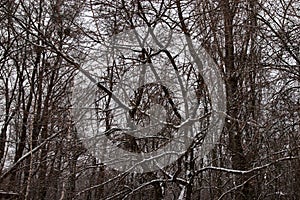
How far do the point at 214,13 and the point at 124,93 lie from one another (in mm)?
1809

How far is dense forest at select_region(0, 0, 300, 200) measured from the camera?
5188 mm

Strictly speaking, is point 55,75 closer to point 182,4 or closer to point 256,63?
point 182,4

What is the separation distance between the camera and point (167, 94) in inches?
238

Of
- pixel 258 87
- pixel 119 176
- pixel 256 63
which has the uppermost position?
pixel 256 63

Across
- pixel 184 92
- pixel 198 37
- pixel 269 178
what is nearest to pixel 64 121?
pixel 184 92

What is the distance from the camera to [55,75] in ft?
28.4

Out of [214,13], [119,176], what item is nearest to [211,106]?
[214,13]

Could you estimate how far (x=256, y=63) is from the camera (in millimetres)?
5195

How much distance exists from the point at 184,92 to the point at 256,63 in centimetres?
123

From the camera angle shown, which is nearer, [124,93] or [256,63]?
[256,63]

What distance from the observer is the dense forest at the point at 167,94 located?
5.19 metres

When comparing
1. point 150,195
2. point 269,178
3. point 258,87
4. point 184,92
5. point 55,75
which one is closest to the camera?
point 258,87

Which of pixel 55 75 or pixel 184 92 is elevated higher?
pixel 55 75

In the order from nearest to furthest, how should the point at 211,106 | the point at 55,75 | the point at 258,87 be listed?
the point at 258,87, the point at 211,106, the point at 55,75
